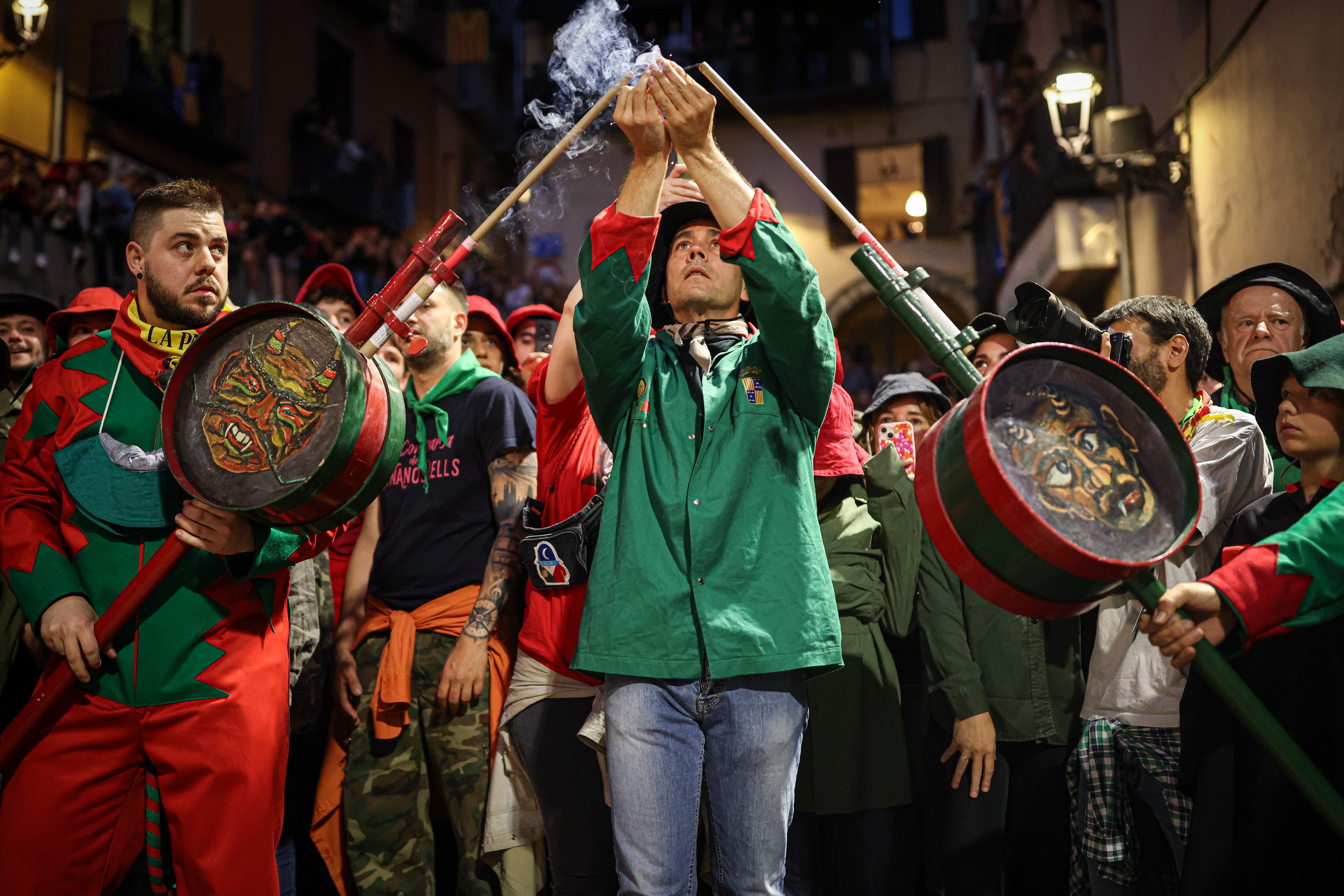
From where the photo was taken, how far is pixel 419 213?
86.0ft

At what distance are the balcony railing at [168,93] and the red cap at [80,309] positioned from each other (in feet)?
48.1

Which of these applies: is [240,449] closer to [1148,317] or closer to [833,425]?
[833,425]

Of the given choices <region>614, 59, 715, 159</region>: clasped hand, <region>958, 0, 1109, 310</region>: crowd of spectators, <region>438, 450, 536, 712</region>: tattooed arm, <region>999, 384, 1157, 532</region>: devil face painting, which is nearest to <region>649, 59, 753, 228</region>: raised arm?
<region>614, 59, 715, 159</region>: clasped hand

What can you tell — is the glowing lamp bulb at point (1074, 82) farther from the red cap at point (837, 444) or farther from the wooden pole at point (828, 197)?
the wooden pole at point (828, 197)

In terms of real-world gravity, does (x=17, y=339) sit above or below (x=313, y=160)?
below

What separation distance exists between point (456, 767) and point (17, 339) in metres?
3.35

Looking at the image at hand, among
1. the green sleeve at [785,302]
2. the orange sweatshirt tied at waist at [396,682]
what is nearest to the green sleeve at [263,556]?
the orange sweatshirt tied at waist at [396,682]

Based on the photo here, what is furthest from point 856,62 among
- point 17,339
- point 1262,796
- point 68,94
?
point 1262,796

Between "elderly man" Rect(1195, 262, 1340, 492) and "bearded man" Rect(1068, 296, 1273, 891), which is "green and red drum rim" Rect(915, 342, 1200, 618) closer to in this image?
"bearded man" Rect(1068, 296, 1273, 891)

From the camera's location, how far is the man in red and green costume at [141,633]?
2947mm

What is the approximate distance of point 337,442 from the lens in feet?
8.73

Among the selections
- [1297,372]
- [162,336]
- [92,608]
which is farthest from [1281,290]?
[92,608]

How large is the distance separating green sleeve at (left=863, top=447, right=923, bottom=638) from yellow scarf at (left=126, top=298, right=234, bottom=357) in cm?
223

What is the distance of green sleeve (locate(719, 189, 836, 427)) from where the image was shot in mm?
2564
